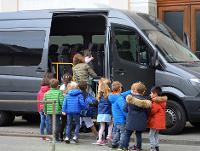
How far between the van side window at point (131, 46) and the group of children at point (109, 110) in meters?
1.30

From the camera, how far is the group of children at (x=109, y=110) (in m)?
10.9

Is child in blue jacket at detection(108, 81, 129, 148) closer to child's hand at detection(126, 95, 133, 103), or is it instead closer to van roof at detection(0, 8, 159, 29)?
child's hand at detection(126, 95, 133, 103)

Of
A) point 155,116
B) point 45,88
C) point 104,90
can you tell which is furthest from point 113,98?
point 45,88

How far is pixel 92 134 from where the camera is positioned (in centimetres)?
1323

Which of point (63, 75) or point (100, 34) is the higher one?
point (100, 34)

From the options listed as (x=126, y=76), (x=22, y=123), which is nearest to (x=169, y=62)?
(x=126, y=76)

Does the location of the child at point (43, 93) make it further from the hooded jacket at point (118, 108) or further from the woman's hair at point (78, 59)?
the hooded jacket at point (118, 108)

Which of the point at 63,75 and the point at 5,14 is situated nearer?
the point at 63,75

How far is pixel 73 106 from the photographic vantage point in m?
12.2

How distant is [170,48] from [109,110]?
7.99ft

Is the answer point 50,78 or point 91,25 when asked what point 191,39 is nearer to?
point 91,25

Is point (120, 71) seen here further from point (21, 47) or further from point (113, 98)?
point (21, 47)

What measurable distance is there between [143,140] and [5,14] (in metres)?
4.98

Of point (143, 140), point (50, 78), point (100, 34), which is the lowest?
point (143, 140)
